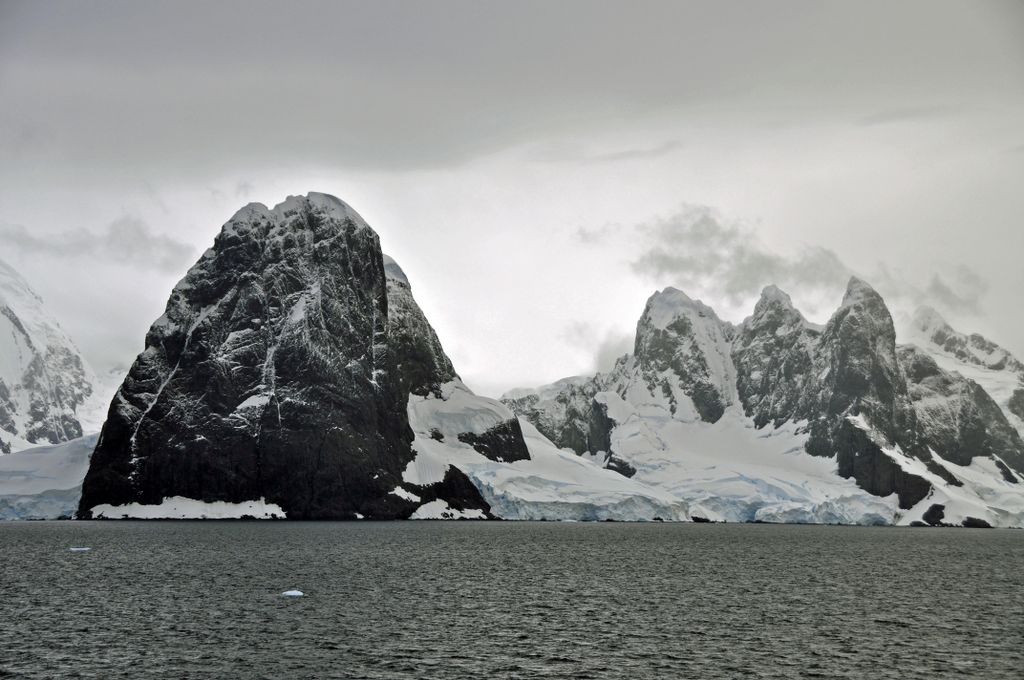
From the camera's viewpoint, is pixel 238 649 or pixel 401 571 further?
pixel 401 571

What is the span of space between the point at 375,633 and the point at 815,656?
32.5m

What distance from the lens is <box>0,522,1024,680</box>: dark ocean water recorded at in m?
75.2

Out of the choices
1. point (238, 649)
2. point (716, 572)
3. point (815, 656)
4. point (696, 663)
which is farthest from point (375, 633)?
point (716, 572)

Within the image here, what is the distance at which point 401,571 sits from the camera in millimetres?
133000

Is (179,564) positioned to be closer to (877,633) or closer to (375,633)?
(375,633)

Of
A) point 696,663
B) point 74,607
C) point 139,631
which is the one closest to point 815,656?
point 696,663

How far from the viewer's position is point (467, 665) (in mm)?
74875

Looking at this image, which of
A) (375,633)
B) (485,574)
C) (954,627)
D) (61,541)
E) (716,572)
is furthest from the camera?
(61,541)

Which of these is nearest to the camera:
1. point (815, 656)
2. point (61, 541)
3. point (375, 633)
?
point (815, 656)

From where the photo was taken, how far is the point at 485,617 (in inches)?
3765

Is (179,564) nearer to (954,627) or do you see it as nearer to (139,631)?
(139,631)

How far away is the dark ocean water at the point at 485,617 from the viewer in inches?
2960

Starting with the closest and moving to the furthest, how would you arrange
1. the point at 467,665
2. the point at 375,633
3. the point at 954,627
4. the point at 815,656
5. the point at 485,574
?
the point at 467,665 → the point at 815,656 → the point at 375,633 → the point at 954,627 → the point at 485,574

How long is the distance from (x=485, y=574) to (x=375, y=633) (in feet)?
150
